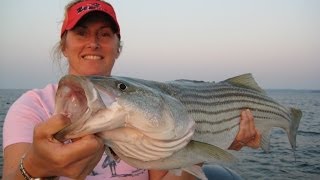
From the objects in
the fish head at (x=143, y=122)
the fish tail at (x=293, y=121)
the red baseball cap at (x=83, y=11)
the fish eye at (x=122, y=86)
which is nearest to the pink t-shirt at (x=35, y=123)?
the red baseball cap at (x=83, y=11)

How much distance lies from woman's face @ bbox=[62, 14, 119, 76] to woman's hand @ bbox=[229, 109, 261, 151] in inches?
72.9

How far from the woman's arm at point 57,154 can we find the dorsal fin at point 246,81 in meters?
2.58

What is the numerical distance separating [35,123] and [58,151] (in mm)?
1470

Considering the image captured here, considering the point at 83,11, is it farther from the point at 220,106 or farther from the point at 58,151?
the point at 58,151

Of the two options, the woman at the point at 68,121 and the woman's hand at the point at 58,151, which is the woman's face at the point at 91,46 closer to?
the woman at the point at 68,121

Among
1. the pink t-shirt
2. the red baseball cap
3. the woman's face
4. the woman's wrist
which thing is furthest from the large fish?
the red baseball cap

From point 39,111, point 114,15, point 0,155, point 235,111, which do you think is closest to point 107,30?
point 114,15

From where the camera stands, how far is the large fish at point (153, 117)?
2.46 m

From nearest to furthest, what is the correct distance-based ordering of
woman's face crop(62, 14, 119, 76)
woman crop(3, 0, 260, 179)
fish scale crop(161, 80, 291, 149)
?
woman crop(3, 0, 260, 179), fish scale crop(161, 80, 291, 149), woman's face crop(62, 14, 119, 76)

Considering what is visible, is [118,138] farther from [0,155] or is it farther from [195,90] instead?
[0,155]

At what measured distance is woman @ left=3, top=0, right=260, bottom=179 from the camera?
2479 mm

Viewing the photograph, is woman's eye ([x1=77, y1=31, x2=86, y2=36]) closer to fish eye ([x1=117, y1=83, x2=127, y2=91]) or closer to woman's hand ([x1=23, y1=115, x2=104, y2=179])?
fish eye ([x1=117, y1=83, x2=127, y2=91])

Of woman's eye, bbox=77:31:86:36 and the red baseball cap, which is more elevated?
the red baseball cap

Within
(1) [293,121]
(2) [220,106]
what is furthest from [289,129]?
(2) [220,106]
